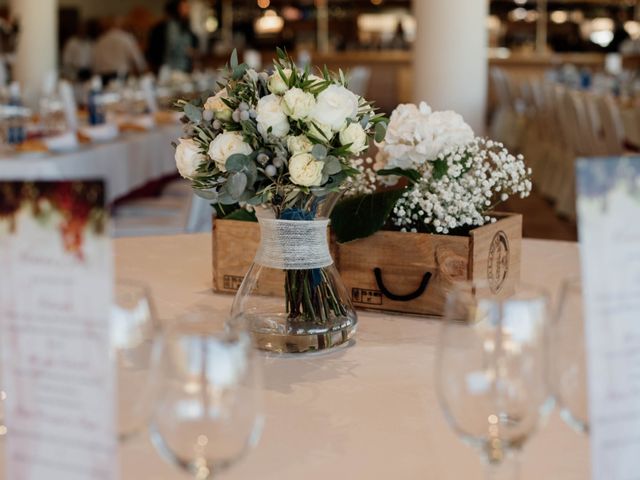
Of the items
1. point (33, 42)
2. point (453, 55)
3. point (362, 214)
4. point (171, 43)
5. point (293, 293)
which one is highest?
point (171, 43)

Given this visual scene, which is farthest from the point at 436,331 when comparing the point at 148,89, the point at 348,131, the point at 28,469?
the point at 148,89

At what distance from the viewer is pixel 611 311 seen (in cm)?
92

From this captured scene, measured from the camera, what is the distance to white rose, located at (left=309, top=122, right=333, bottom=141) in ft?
4.70

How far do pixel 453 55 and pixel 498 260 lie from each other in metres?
4.56

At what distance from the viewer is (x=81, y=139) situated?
500 cm

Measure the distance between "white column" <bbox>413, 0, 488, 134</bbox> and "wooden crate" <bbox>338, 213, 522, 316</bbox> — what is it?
4438 mm

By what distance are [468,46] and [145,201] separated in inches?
86.8

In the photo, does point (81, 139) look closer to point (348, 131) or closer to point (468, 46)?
point (468, 46)

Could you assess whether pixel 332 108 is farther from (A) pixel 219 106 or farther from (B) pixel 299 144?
(A) pixel 219 106

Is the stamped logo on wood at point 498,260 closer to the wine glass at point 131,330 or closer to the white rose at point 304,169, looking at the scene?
the white rose at point 304,169

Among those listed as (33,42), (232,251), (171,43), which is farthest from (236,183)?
(171,43)

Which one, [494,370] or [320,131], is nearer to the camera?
[494,370]

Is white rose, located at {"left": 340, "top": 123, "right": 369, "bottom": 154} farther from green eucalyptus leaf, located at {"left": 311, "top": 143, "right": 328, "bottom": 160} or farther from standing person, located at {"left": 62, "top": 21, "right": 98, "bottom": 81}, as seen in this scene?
standing person, located at {"left": 62, "top": 21, "right": 98, "bottom": 81}

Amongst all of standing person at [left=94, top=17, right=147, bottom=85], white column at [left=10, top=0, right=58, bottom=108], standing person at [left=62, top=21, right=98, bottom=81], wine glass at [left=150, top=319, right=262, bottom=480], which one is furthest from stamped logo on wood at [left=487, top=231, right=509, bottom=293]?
standing person at [left=62, top=21, right=98, bottom=81]
